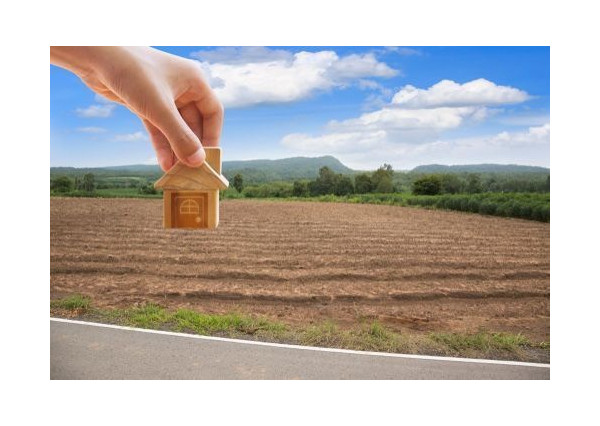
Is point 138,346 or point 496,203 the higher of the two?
point 496,203

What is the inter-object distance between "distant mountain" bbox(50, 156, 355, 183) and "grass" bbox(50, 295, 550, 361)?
0.84 m

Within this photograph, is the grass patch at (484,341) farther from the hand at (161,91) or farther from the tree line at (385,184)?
the hand at (161,91)

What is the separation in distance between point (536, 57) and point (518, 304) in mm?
1511

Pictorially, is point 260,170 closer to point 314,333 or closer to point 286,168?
point 286,168

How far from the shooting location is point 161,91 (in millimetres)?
2258

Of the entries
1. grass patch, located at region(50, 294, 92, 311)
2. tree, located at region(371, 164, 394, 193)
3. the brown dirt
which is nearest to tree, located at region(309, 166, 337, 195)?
the brown dirt

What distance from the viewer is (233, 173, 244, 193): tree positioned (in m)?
3.31

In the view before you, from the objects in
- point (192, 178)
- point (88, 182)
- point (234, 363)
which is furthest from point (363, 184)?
point (88, 182)

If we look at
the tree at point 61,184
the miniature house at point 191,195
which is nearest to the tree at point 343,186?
the miniature house at point 191,195

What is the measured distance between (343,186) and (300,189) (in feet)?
0.95

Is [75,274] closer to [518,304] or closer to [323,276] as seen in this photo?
[323,276]

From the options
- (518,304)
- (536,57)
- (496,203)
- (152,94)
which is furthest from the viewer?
(496,203)

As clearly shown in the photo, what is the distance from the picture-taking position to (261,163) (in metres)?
3.37
